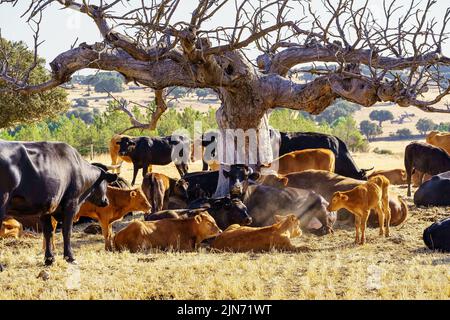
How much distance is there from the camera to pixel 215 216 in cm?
1455

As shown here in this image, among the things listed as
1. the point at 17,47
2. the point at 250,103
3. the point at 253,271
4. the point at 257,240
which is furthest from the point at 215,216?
the point at 17,47

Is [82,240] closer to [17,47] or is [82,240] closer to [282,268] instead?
[282,268]

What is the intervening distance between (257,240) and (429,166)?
33.9ft

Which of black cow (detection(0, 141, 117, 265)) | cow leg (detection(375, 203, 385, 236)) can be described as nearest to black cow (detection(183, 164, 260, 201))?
cow leg (detection(375, 203, 385, 236))

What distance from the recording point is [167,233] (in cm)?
1284

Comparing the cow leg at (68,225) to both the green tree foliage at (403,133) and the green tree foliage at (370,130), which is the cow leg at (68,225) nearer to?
the green tree foliage at (370,130)

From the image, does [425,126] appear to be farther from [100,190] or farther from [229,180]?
[100,190]

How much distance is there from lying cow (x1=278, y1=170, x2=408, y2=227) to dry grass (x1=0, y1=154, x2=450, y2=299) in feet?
7.17

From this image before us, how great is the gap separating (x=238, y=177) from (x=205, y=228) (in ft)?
9.90

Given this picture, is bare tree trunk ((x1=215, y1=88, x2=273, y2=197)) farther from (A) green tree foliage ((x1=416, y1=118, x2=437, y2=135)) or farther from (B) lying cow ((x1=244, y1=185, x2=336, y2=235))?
(A) green tree foliage ((x1=416, y1=118, x2=437, y2=135))

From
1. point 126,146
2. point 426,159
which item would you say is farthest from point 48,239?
point 126,146

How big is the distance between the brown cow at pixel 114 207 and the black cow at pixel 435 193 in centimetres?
693

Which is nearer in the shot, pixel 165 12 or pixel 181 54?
pixel 165 12
